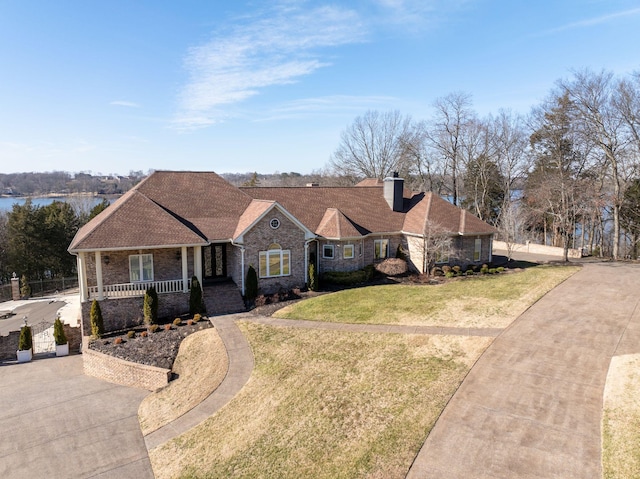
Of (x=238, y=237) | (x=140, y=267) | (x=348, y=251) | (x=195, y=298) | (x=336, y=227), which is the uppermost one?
(x=336, y=227)

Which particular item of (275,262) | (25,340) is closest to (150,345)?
(25,340)

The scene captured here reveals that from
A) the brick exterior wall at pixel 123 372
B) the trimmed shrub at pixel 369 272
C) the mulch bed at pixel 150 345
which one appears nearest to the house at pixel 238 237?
the trimmed shrub at pixel 369 272

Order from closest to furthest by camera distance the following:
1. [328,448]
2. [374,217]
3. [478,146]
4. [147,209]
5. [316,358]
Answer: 1. [328,448]
2. [316,358]
3. [147,209]
4. [374,217]
5. [478,146]

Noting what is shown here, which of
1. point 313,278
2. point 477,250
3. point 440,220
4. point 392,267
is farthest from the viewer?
point 477,250

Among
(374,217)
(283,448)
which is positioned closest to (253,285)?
(374,217)

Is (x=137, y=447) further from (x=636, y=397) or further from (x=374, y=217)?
(x=374, y=217)

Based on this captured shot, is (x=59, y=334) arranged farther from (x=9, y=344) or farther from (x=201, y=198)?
(x=201, y=198)

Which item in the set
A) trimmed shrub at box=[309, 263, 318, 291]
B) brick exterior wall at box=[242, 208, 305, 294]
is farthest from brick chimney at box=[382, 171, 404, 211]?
trimmed shrub at box=[309, 263, 318, 291]
